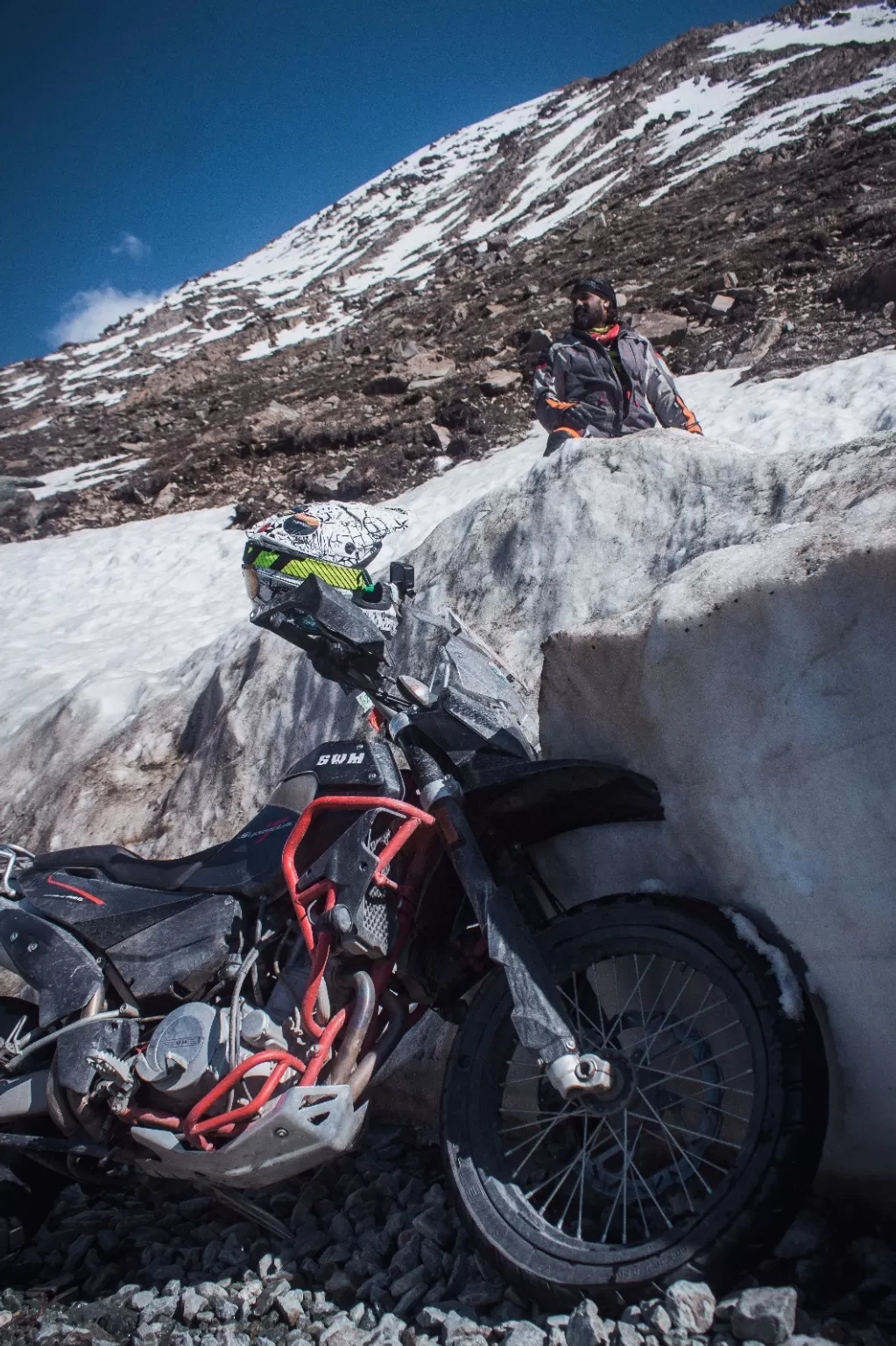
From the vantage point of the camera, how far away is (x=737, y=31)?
2596 inches

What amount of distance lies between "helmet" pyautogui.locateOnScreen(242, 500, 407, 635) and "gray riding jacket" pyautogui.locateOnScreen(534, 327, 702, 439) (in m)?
3.13

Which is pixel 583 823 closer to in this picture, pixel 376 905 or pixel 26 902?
pixel 376 905

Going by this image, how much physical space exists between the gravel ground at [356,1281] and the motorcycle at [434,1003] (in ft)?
0.39

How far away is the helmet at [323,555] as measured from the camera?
3152 millimetres

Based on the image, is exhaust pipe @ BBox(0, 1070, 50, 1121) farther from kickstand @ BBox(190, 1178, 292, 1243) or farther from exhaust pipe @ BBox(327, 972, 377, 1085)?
exhaust pipe @ BBox(327, 972, 377, 1085)

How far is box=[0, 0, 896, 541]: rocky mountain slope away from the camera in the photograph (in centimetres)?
1339

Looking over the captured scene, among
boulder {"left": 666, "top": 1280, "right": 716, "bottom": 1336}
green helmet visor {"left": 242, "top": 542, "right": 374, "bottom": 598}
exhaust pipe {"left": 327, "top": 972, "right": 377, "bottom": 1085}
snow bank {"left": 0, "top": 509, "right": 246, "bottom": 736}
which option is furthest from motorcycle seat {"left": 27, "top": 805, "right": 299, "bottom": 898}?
snow bank {"left": 0, "top": 509, "right": 246, "bottom": 736}

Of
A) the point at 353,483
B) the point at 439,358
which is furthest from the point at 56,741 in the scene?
the point at 439,358

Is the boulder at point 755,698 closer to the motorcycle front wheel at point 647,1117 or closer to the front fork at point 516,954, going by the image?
the motorcycle front wheel at point 647,1117

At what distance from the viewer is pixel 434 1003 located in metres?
2.74

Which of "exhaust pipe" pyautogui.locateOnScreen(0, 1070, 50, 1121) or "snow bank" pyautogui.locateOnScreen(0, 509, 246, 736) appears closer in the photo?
"exhaust pipe" pyautogui.locateOnScreen(0, 1070, 50, 1121)

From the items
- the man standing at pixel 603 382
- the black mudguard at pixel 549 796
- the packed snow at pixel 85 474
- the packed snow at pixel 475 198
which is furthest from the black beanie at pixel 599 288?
the packed snow at pixel 475 198

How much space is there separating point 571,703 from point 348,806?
773mm

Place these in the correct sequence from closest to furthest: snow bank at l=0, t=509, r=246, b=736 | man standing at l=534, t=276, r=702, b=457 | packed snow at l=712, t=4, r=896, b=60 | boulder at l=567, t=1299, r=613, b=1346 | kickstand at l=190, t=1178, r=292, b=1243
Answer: boulder at l=567, t=1299, r=613, b=1346, kickstand at l=190, t=1178, r=292, b=1243, man standing at l=534, t=276, r=702, b=457, snow bank at l=0, t=509, r=246, b=736, packed snow at l=712, t=4, r=896, b=60
